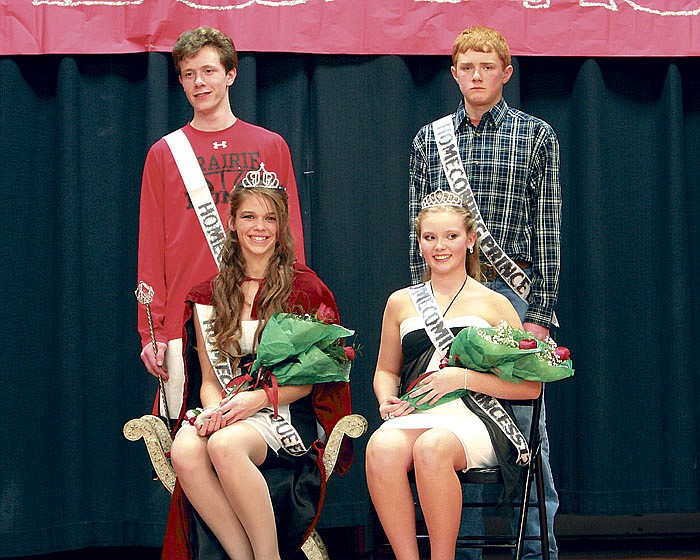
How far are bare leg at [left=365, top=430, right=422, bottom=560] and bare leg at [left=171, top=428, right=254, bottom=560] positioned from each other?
40cm

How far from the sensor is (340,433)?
2760 millimetres

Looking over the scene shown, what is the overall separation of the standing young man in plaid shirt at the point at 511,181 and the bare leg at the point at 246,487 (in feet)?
3.00

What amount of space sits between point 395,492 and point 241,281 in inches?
31.0

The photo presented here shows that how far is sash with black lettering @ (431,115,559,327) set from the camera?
3.10m

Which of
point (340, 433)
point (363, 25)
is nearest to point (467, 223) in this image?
point (340, 433)

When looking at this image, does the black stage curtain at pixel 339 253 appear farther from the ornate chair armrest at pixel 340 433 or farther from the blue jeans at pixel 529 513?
the ornate chair armrest at pixel 340 433

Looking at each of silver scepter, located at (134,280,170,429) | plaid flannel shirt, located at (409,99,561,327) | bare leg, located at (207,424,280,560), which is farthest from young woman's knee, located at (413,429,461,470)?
silver scepter, located at (134,280,170,429)

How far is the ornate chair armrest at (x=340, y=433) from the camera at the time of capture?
274 cm

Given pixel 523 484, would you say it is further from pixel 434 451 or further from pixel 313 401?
pixel 313 401

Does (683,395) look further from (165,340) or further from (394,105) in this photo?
(165,340)

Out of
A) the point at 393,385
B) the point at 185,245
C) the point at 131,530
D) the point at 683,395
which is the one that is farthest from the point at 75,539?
the point at 683,395

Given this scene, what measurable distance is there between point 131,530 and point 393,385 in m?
1.49

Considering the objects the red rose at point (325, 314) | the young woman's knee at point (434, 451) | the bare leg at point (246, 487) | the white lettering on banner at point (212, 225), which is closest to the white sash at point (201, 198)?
the white lettering on banner at point (212, 225)

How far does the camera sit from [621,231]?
156 inches
